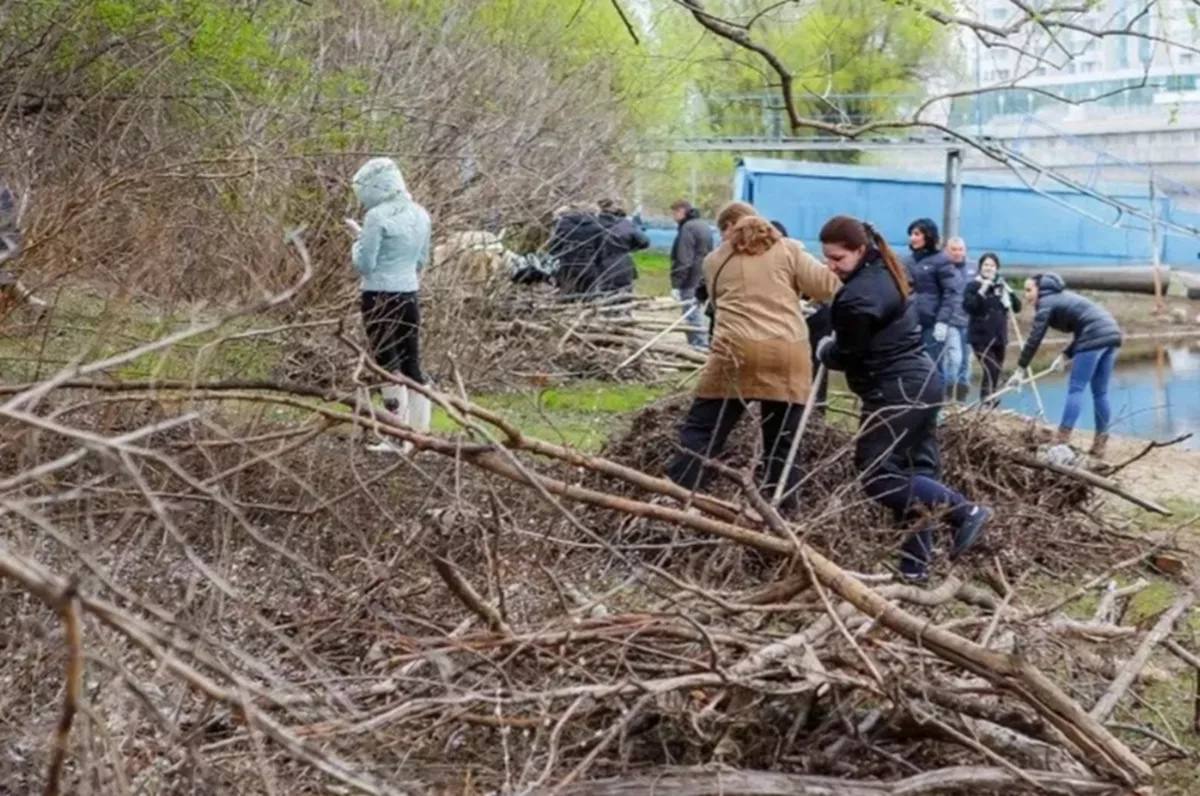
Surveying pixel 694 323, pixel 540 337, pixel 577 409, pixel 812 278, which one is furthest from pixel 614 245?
pixel 812 278

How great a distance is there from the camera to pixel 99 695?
3975 mm

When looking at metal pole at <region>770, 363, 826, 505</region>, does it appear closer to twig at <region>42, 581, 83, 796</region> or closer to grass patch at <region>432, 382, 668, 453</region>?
grass patch at <region>432, 382, 668, 453</region>

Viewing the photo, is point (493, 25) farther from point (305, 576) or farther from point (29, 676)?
point (29, 676)

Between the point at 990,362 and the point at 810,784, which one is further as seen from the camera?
the point at 990,362

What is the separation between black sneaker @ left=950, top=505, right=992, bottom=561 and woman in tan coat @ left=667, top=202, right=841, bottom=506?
2.56 feet

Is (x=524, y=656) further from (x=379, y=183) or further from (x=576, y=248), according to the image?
(x=576, y=248)

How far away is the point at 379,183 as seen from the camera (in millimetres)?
9039

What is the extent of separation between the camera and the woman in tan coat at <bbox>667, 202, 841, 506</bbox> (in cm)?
732

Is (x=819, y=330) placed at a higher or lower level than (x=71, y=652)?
lower

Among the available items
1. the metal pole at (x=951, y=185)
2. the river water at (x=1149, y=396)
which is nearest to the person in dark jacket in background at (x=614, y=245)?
the river water at (x=1149, y=396)

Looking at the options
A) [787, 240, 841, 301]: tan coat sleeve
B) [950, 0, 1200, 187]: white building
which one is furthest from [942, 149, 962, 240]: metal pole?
[787, 240, 841, 301]: tan coat sleeve

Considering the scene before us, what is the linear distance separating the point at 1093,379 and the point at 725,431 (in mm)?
5079

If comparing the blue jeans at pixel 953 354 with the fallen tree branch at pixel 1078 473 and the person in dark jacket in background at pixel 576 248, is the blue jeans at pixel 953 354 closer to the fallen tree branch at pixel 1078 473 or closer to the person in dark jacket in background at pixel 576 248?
the person in dark jacket in background at pixel 576 248

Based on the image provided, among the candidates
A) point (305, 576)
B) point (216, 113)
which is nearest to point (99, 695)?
point (305, 576)
